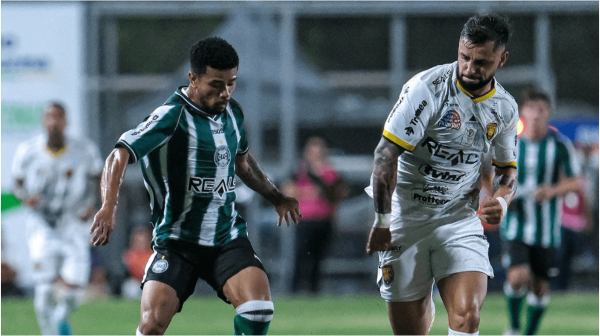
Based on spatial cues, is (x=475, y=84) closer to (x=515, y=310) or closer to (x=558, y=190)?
(x=515, y=310)

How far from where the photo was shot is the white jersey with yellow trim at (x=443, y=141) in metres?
5.48

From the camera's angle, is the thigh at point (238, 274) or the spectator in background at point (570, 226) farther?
the spectator in background at point (570, 226)

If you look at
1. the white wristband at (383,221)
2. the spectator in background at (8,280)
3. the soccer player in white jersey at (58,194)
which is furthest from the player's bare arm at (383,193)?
the spectator in background at (8,280)

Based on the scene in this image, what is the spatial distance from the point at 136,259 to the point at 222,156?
364 inches

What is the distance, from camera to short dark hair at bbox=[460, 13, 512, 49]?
531 centimetres

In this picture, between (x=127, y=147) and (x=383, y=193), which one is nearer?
(x=127, y=147)

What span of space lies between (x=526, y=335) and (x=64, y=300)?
13.5 feet

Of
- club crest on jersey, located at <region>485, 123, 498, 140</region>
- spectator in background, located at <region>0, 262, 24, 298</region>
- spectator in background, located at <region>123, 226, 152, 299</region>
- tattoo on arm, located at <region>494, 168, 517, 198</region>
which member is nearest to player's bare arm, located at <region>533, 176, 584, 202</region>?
tattoo on arm, located at <region>494, 168, 517, 198</region>

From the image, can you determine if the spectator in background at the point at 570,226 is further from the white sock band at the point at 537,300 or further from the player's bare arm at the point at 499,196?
the player's bare arm at the point at 499,196

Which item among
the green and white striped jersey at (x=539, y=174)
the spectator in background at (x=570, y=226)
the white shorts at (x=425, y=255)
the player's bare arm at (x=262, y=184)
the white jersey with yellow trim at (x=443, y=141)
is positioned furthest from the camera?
the spectator in background at (x=570, y=226)

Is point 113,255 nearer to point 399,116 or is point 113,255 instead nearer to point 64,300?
point 64,300

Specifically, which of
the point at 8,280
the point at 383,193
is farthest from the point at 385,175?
the point at 8,280

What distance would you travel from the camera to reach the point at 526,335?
9.09 metres

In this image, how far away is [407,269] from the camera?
5918 mm
